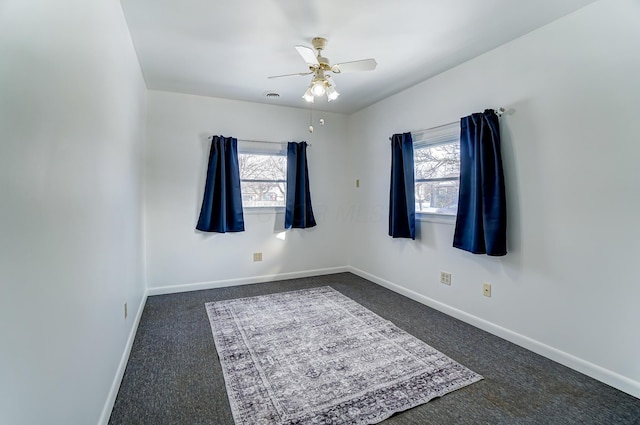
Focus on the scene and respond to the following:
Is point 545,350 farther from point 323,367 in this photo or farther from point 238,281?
point 238,281

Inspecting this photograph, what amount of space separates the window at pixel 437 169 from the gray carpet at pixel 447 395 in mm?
1203

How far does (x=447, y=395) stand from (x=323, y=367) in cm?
81

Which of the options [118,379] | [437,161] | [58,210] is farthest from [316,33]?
[118,379]

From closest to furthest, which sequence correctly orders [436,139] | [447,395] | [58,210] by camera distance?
[58,210], [447,395], [436,139]

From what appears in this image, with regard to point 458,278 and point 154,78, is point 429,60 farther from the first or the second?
point 154,78

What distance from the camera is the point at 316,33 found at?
2422 mm

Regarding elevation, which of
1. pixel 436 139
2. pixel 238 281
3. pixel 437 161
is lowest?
pixel 238 281

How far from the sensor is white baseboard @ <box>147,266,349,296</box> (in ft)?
12.5

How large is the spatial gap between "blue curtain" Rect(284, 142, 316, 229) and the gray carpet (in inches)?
72.5

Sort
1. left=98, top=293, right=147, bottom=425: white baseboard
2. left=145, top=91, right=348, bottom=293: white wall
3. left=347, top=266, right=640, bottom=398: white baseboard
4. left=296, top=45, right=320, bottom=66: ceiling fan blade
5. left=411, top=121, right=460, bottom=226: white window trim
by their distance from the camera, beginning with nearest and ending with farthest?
left=98, top=293, right=147, bottom=425: white baseboard
left=347, top=266, right=640, bottom=398: white baseboard
left=296, top=45, right=320, bottom=66: ceiling fan blade
left=411, top=121, right=460, bottom=226: white window trim
left=145, top=91, right=348, bottom=293: white wall

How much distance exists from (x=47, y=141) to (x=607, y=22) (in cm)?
314

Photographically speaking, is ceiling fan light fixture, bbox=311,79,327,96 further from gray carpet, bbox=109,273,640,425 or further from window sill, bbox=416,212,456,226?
gray carpet, bbox=109,273,640,425

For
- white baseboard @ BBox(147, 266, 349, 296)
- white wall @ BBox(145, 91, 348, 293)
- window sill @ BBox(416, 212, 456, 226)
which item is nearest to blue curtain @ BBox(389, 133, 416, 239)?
window sill @ BBox(416, 212, 456, 226)

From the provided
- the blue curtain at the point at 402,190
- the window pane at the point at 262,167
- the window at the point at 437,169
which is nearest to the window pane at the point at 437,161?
the window at the point at 437,169
